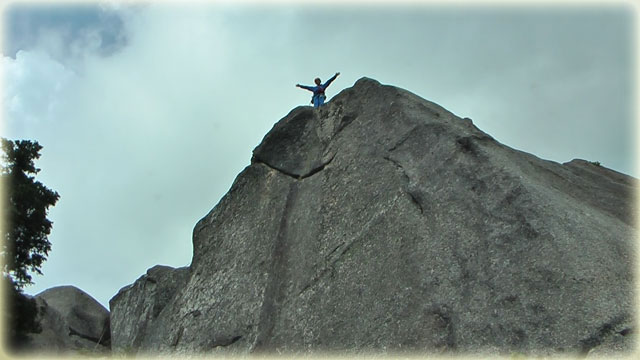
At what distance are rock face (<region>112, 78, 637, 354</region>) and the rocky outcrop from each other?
304mm

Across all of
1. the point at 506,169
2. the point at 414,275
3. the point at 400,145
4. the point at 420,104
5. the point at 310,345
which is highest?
the point at 420,104

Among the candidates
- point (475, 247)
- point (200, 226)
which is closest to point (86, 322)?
point (200, 226)

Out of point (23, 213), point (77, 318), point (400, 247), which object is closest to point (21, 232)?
point (23, 213)

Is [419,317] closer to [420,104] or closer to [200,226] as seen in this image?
[420,104]

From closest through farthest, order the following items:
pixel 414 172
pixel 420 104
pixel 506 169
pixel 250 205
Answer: pixel 506 169 < pixel 414 172 < pixel 420 104 < pixel 250 205

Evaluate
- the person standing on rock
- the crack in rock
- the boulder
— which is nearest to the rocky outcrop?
the boulder

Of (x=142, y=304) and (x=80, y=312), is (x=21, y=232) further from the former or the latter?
(x=80, y=312)

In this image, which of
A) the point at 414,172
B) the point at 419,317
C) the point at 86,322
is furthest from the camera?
the point at 86,322

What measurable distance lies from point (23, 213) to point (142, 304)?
20.3 ft

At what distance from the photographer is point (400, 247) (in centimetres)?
1912

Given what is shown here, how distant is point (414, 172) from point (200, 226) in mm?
7862

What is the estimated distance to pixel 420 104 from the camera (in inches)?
875

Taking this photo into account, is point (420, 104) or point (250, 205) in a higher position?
point (420, 104)

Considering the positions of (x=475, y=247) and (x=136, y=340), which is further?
(x=136, y=340)
